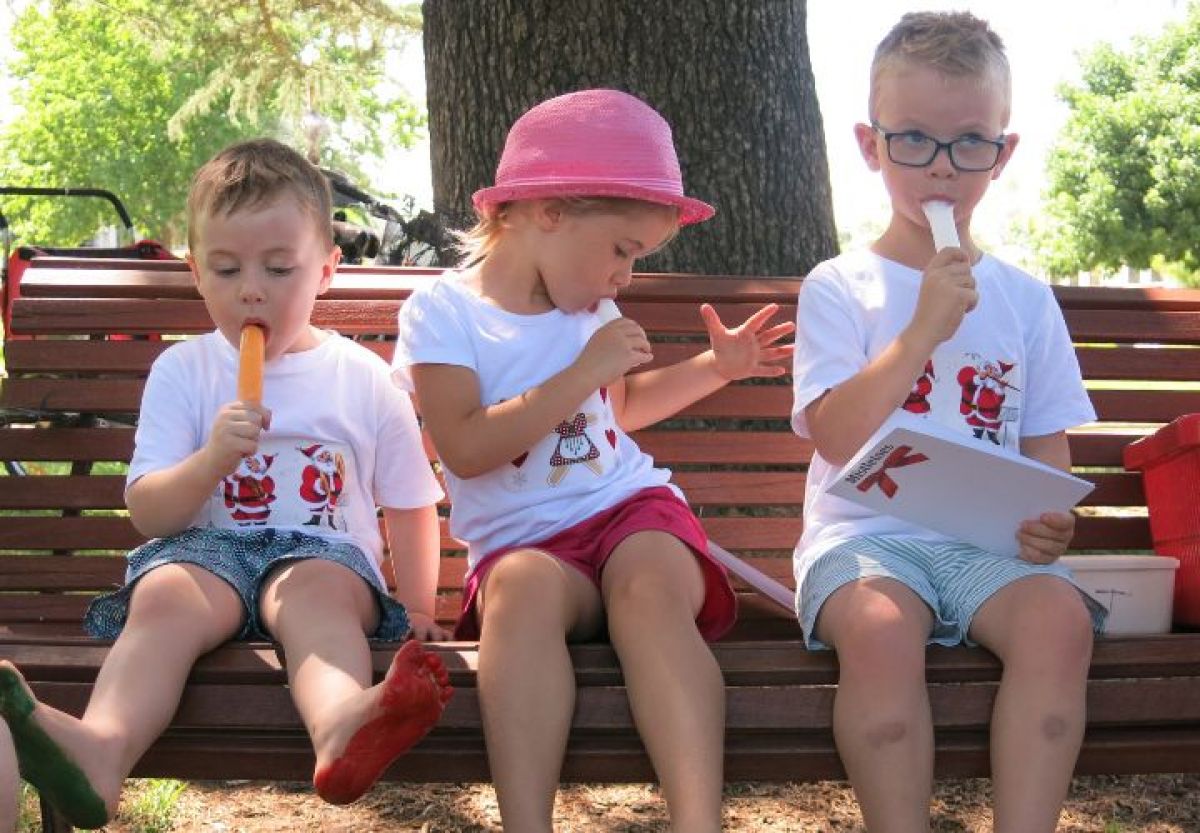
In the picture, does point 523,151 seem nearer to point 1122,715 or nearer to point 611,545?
point 611,545

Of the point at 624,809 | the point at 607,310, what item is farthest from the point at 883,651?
the point at 624,809

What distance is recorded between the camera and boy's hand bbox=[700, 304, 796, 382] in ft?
10.5

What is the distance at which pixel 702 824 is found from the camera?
2.27 meters

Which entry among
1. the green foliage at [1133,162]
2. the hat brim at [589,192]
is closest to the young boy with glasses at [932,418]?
the hat brim at [589,192]

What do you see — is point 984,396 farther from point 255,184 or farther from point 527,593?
point 255,184

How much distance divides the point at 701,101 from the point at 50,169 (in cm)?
3670

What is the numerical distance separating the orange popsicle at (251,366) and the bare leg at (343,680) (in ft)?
1.03

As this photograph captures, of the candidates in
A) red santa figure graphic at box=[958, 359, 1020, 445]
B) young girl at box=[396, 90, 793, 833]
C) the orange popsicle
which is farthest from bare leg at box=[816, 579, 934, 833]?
the orange popsicle

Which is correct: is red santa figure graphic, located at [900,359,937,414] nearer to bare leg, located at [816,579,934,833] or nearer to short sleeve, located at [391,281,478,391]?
bare leg, located at [816,579,934,833]

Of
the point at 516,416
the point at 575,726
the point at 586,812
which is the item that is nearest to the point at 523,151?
the point at 516,416

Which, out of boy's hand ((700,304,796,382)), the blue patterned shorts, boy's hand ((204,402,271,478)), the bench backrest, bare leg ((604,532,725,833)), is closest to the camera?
bare leg ((604,532,725,833))

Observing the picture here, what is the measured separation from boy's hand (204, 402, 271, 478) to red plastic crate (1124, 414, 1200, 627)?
175 centimetres

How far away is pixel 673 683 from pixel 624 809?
1556mm

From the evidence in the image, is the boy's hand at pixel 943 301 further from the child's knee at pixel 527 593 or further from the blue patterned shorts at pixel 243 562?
the blue patterned shorts at pixel 243 562
